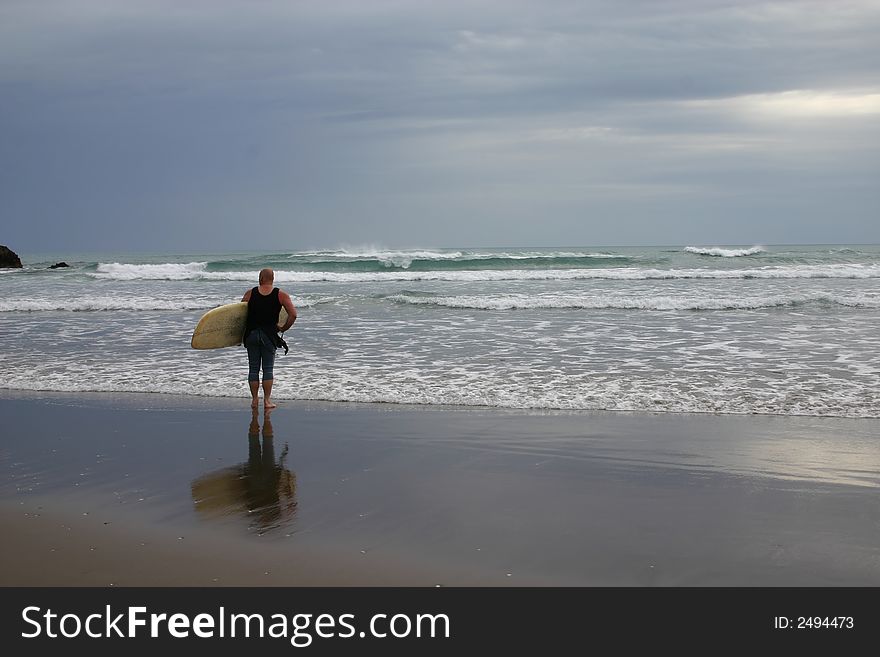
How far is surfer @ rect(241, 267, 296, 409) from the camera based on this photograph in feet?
29.5

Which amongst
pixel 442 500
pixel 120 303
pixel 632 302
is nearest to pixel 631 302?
pixel 632 302

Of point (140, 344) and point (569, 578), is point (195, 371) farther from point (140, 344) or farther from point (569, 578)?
point (569, 578)

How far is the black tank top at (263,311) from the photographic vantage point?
899 cm

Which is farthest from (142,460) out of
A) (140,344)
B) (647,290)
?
(647,290)

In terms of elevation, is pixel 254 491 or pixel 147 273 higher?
pixel 147 273

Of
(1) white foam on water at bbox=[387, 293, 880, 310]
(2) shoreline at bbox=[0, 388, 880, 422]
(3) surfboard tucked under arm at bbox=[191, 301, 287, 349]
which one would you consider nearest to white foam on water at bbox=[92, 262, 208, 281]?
(1) white foam on water at bbox=[387, 293, 880, 310]

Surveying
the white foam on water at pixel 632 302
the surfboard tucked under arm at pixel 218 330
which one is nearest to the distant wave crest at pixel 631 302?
the white foam on water at pixel 632 302

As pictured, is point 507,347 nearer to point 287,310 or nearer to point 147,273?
point 287,310

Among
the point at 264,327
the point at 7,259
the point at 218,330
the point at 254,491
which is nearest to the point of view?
the point at 254,491

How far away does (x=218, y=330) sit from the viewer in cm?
1011

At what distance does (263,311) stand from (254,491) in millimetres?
3615

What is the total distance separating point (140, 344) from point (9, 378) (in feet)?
10.9

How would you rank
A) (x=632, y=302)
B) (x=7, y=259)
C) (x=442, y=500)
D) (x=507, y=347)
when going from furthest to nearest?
(x=7, y=259), (x=632, y=302), (x=507, y=347), (x=442, y=500)

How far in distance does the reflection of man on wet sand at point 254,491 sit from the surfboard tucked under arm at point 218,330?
3.48 meters
